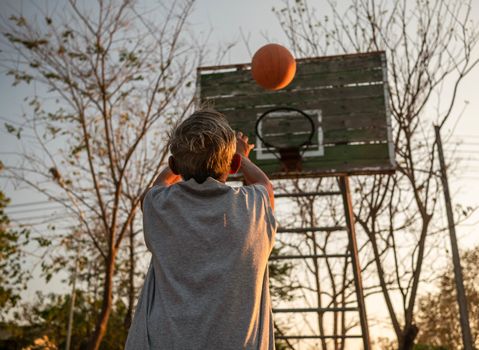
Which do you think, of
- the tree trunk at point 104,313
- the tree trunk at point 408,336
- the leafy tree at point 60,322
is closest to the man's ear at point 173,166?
the tree trunk at point 408,336

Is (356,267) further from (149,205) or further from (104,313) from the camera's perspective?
(104,313)

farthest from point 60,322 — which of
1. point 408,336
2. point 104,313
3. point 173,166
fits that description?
point 173,166

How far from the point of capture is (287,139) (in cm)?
526

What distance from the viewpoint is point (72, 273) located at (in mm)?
16078

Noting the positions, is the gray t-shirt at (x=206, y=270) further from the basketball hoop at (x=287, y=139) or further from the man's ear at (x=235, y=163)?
the basketball hoop at (x=287, y=139)

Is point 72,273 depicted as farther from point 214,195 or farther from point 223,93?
point 214,195

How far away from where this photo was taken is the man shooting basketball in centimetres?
112

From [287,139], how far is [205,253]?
164 inches

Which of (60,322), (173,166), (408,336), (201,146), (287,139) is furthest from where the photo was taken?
(60,322)

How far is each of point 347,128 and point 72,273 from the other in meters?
13.4

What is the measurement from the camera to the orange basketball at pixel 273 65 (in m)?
4.57

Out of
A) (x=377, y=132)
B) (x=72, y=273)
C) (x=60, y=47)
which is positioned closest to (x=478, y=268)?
(x=377, y=132)

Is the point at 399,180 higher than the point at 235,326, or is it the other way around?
the point at 399,180

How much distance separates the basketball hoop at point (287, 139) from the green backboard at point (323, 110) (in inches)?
0.5
